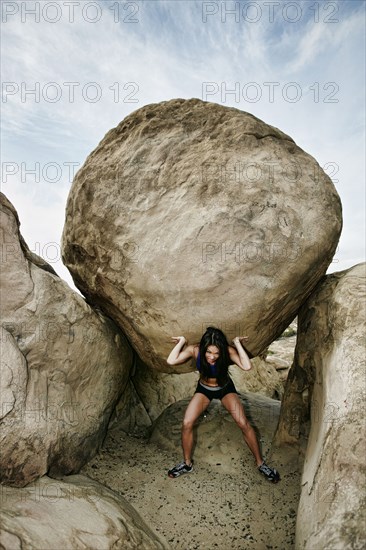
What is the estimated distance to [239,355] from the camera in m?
4.04

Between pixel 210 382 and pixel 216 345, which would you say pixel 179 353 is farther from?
pixel 210 382

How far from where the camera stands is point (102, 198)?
14.0 ft

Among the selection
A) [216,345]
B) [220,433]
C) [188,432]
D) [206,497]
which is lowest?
[206,497]

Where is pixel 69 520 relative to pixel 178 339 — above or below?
below

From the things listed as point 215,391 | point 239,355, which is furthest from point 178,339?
point 215,391

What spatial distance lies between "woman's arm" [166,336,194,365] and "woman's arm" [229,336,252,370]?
41 centimetres

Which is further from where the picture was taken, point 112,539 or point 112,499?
point 112,499

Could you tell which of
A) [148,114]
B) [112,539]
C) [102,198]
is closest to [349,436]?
[112,539]

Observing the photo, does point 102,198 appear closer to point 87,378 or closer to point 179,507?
point 87,378

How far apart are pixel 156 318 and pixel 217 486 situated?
5.85 feet

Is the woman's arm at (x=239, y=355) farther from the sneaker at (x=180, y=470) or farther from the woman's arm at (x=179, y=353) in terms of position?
the sneaker at (x=180, y=470)

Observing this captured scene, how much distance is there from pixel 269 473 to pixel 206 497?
71 cm

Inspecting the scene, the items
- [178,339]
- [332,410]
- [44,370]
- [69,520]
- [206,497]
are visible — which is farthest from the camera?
[178,339]

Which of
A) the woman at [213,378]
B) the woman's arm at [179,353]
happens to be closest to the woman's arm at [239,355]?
the woman at [213,378]
